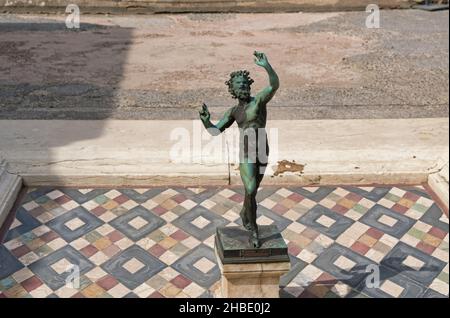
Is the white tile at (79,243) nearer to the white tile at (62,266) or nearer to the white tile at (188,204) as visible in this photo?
the white tile at (62,266)

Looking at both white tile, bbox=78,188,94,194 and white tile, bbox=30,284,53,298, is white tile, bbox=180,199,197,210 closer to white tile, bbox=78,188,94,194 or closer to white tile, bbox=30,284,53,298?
white tile, bbox=78,188,94,194

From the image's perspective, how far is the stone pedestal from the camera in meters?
3.57

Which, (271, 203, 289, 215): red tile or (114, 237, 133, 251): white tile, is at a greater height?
(271, 203, 289, 215): red tile

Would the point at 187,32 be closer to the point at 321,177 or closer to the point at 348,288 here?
the point at 321,177

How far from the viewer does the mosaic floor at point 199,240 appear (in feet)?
14.9

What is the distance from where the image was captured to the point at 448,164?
6156 mm

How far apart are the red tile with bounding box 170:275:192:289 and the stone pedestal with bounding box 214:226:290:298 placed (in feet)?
2.66

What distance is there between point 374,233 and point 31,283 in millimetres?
3217

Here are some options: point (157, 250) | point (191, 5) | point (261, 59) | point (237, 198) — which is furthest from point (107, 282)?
point (191, 5)

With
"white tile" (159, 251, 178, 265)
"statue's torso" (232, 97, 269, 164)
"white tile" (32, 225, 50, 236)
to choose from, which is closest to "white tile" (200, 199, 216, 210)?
"white tile" (159, 251, 178, 265)

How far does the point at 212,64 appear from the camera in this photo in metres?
10.4

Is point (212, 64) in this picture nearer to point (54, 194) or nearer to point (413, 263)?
point (54, 194)

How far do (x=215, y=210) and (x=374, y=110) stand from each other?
373 cm
